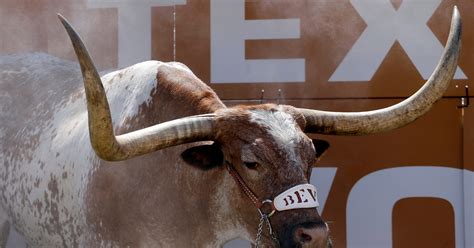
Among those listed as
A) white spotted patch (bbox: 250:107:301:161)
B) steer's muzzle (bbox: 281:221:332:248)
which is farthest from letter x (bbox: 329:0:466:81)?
steer's muzzle (bbox: 281:221:332:248)

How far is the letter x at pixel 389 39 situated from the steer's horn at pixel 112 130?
215 centimetres

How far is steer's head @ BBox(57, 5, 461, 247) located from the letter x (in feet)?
4.89

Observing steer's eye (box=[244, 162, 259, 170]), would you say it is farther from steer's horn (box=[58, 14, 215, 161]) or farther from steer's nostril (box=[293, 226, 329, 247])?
steer's nostril (box=[293, 226, 329, 247])

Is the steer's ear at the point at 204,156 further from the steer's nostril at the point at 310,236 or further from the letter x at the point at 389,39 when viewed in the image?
the letter x at the point at 389,39

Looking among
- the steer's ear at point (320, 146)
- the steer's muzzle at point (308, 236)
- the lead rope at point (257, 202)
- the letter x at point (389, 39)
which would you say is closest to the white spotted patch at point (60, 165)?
the lead rope at point (257, 202)

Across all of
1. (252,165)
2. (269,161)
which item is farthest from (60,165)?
(269,161)

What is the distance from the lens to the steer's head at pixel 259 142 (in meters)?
4.16

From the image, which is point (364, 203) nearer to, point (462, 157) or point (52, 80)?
point (462, 157)

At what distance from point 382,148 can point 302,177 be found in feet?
7.28

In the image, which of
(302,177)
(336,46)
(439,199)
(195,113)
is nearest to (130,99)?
(195,113)

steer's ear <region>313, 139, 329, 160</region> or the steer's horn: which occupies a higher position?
the steer's horn

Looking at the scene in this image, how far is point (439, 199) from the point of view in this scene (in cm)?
644

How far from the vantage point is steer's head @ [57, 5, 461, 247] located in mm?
4156

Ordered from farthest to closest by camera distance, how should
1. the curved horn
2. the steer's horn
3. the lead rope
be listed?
the curved horn, the lead rope, the steer's horn
